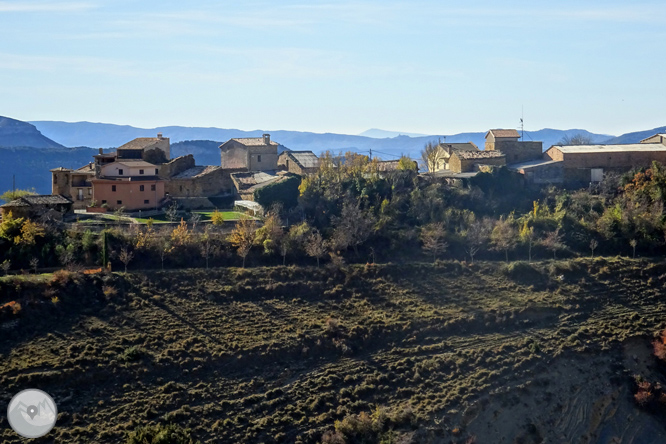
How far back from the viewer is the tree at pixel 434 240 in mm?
40656

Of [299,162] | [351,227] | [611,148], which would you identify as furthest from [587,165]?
[299,162]

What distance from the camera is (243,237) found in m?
39.0

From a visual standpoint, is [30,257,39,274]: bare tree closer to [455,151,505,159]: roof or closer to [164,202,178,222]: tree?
[164,202,178,222]: tree

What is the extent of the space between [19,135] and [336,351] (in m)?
114

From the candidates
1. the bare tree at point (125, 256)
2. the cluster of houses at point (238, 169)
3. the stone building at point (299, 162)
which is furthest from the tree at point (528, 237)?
the bare tree at point (125, 256)

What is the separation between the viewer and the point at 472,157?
52844mm

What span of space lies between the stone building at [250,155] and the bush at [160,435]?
3039 cm

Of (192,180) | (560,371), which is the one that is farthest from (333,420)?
(192,180)

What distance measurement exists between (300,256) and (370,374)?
10354mm

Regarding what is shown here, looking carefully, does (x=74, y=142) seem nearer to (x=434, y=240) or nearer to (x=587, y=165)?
(x=587, y=165)

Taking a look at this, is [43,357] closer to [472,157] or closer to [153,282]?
[153,282]

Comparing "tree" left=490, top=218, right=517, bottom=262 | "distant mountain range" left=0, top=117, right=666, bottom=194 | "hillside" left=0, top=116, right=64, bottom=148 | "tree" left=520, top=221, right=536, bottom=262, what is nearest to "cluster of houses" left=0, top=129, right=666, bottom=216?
"tree" left=490, top=218, right=517, bottom=262

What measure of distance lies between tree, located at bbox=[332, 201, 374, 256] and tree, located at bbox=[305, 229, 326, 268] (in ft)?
2.93

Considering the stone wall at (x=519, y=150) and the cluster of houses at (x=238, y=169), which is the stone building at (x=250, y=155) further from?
the stone wall at (x=519, y=150)
